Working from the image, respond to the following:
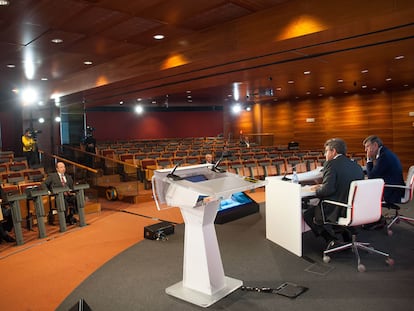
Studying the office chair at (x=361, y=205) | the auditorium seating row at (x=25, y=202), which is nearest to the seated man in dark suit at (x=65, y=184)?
the auditorium seating row at (x=25, y=202)

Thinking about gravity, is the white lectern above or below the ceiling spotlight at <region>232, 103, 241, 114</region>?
below

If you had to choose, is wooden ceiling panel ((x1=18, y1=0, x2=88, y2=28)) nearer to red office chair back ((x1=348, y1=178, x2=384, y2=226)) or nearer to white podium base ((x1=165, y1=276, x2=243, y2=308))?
white podium base ((x1=165, y1=276, x2=243, y2=308))

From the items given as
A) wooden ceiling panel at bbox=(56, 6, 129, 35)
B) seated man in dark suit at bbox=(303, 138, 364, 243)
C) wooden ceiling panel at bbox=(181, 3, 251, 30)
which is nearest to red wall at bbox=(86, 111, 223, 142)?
wooden ceiling panel at bbox=(56, 6, 129, 35)

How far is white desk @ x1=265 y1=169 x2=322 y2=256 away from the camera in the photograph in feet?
14.3

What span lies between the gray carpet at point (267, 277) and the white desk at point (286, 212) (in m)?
0.14

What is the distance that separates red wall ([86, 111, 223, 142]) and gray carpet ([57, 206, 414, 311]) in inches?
676

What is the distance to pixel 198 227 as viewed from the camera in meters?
3.23

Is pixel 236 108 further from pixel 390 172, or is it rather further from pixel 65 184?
pixel 390 172

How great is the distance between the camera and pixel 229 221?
246 inches

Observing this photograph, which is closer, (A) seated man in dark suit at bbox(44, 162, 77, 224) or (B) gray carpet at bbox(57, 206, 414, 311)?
(B) gray carpet at bbox(57, 206, 414, 311)

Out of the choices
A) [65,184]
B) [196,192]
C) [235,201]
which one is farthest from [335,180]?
[65,184]

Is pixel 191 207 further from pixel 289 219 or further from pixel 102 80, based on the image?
pixel 102 80

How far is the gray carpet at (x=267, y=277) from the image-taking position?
3.20 meters

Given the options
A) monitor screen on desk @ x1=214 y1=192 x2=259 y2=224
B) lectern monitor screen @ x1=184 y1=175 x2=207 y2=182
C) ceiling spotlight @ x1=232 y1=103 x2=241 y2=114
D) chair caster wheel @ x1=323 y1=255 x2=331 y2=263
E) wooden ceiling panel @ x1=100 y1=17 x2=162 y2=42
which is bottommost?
chair caster wheel @ x1=323 y1=255 x2=331 y2=263
